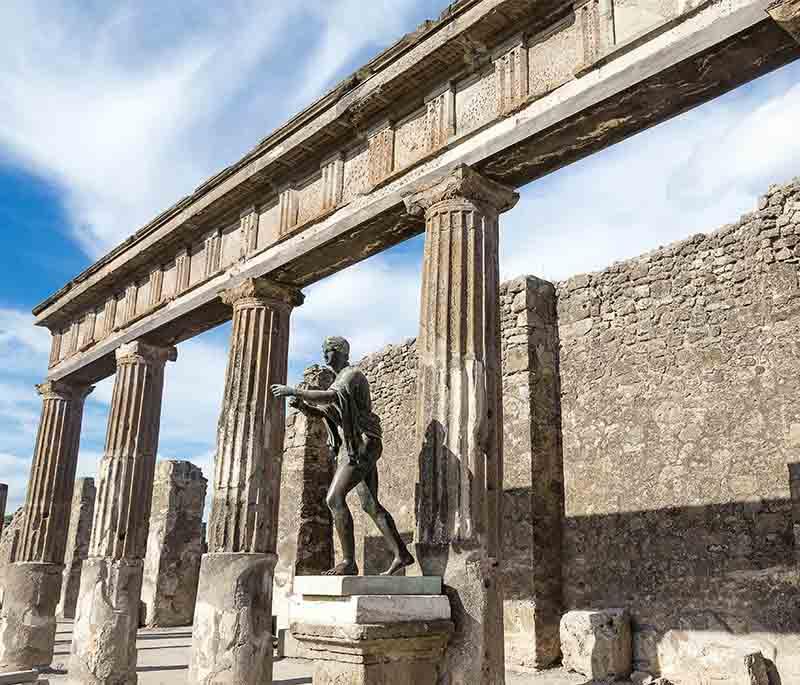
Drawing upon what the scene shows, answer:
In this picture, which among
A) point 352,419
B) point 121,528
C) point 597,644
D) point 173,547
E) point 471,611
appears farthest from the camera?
point 173,547

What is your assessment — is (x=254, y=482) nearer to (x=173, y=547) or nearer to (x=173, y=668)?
(x=173, y=668)

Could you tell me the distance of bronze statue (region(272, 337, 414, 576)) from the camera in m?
5.39

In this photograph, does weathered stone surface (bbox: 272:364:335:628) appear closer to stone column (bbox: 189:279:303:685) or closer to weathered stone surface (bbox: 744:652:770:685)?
stone column (bbox: 189:279:303:685)

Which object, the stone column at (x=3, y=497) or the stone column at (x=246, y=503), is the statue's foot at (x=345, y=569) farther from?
the stone column at (x=3, y=497)

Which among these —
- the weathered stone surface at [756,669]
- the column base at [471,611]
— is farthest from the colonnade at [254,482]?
the weathered stone surface at [756,669]

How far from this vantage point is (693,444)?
891 cm

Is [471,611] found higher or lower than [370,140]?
lower

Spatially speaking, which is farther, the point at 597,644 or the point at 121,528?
the point at 121,528

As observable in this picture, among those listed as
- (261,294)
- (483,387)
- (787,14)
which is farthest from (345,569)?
(787,14)

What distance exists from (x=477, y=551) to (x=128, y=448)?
606cm

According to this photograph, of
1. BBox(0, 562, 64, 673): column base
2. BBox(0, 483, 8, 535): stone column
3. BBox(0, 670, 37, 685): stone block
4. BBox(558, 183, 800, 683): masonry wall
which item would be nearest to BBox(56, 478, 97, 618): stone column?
BBox(0, 483, 8, 535): stone column

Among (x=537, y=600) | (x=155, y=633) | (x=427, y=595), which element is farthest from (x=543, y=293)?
(x=155, y=633)

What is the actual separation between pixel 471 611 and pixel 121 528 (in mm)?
5912

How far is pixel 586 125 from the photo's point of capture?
5496mm
